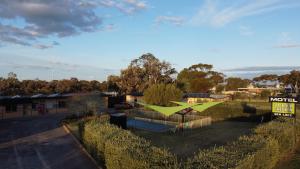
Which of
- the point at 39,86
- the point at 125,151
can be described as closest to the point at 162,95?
the point at 125,151

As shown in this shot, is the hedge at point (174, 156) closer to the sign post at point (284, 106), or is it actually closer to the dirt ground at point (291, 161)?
the dirt ground at point (291, 161)

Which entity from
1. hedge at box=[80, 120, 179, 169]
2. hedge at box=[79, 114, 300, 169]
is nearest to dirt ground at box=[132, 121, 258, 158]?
hedge at box=[79, 114, 300, 169]

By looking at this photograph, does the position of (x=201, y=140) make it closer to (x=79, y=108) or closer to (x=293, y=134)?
(x=293, y=134)

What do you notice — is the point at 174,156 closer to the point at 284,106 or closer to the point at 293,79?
the point at 284,106

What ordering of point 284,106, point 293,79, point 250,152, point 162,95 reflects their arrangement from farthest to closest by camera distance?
1. point 293,79
2. point 162,95
3. point 284,106
4. point 250,152

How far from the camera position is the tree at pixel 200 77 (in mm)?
85438

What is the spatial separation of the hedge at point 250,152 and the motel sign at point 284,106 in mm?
3167

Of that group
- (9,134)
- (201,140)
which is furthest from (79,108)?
(201,140)

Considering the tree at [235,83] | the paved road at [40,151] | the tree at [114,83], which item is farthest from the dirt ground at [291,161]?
the tree at [235,83]

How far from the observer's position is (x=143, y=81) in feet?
224

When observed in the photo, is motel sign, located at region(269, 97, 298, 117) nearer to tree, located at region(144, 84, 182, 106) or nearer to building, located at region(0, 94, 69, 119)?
tree, located at region(144, 84, 182, 106)

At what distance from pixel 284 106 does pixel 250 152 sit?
10.4m

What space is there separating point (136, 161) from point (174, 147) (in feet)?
34.8

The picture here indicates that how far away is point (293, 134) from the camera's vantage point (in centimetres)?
1506
